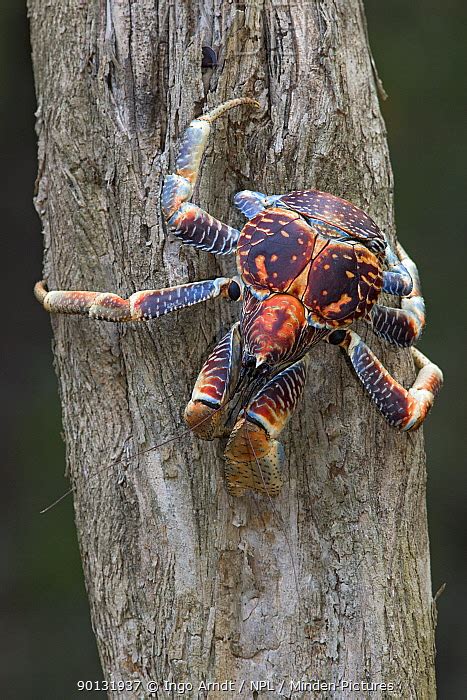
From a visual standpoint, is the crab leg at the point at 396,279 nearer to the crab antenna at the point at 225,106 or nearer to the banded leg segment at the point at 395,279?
the banded leg segment at the point at 395,279

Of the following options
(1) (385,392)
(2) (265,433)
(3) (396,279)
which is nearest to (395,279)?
(3) (396,279)

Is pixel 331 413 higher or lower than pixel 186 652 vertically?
higher

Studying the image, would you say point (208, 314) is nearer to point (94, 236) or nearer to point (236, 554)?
point (94, 236)

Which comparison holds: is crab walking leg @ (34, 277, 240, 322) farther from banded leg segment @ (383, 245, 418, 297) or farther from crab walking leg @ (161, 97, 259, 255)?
banded leg segment @ (383, 245, 418, 297)

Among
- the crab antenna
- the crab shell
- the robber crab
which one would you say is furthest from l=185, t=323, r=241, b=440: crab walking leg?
the crab antenna

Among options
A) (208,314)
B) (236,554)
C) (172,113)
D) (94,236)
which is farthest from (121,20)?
(236,554)

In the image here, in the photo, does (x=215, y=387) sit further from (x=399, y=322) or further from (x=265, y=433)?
(x=399, y=322)

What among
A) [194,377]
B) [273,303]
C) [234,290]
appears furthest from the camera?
[194,377]
